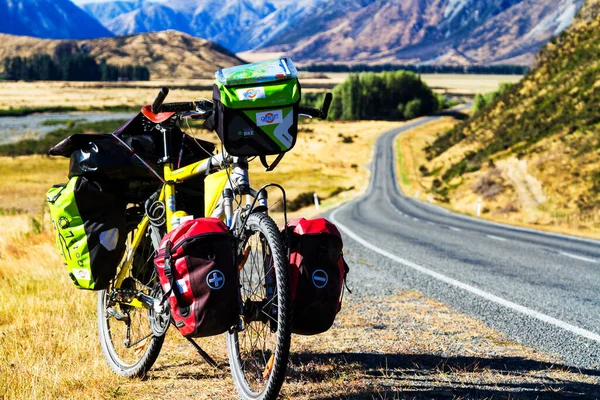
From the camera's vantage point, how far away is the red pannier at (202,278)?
3393 mm

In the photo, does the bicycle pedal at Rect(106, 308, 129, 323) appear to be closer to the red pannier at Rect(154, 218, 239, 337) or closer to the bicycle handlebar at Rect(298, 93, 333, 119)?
the red pannier at Rect(154, 218, 239, 337)

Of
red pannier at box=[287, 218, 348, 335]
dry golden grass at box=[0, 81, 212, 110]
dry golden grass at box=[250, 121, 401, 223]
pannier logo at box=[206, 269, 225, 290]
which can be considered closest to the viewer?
pannier logo at box=[206, 269, 225, 290]

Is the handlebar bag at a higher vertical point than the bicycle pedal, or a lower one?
higher

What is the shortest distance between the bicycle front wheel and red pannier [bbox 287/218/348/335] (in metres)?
0.13

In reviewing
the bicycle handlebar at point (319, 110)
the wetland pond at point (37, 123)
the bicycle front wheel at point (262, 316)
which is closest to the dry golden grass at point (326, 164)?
the wetland pond at point (37, 123)

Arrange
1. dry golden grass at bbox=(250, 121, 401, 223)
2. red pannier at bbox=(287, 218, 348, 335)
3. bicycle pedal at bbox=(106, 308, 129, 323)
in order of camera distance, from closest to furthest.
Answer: red pannier at bbox=(287, 218, 348, 335) < bicycle pedal at bbox=(106, 308, 129, 323) < dry golden grass at bbox=(250, 121, 401, 223)

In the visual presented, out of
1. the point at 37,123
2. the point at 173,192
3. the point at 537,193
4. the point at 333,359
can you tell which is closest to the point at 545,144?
the point at 537,193

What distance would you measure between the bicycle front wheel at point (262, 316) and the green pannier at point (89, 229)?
1255 millimetres

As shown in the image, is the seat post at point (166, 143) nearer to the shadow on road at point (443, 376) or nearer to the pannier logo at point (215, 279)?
the pannier logo at point (215, 279)

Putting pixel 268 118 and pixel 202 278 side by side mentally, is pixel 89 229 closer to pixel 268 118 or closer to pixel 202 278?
pixel 202 278

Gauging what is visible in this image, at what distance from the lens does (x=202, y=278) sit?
3393mm

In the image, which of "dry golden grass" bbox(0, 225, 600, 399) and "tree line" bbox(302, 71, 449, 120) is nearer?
"dry golden grass" bbox(0, 225, 600, 399)

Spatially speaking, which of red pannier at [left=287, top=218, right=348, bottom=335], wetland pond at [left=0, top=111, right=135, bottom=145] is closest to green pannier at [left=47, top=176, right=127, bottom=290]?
red pannier at [left=287, top=218, right=348, bottom=335]

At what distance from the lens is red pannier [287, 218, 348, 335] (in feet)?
11.4
